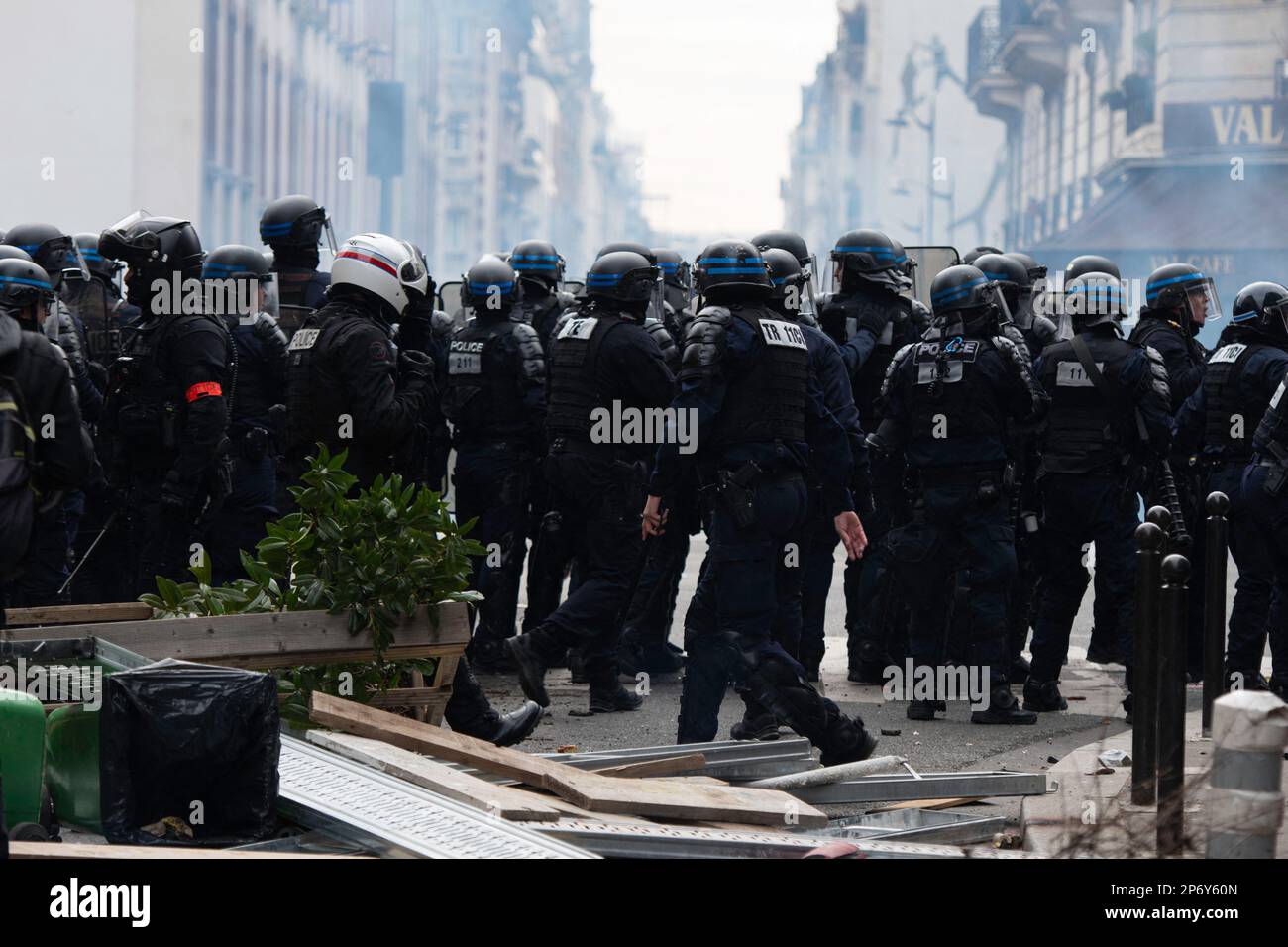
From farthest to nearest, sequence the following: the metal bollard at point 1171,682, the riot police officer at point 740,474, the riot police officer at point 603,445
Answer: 1. the riot police officer at point 603,445
2. the riot police officer at point 740,474
3. the metal bollard at point 1171,682

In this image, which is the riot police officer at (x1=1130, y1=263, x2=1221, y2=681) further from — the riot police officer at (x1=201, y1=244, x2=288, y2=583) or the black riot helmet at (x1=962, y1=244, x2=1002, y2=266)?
the riot police officer at (x1=201, y1=244, x2=288, y2=583)

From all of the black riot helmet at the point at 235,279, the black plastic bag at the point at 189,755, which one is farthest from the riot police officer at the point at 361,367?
the black plastic bag at the point at 189,755

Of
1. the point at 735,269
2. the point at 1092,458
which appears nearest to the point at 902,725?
the point at 1092,458

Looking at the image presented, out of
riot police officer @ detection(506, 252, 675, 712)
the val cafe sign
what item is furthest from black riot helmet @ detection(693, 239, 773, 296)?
the val cafe sign

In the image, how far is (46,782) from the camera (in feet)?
17.3

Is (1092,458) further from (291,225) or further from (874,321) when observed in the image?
(291,225)

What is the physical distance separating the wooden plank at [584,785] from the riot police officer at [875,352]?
3847 millimetres

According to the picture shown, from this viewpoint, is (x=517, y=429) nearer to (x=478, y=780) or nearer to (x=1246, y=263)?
(x=478, y=780)

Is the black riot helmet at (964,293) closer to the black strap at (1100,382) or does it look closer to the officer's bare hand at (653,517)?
the black strap at (1100,382)

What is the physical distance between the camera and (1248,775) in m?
4.36

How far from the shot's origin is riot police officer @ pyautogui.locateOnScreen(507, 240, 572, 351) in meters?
10.3

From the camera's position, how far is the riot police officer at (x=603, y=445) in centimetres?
829

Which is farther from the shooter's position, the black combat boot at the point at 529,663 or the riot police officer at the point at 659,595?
the riot police officer at the point at 659,595
